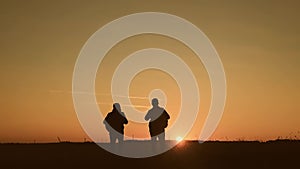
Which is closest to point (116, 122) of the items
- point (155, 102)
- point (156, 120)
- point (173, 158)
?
point (156, 120)

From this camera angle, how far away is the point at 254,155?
825 inches

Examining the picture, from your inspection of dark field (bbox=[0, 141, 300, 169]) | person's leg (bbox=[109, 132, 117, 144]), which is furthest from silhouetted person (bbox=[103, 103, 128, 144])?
dark field (bbox=[0, 141, 300, 169])

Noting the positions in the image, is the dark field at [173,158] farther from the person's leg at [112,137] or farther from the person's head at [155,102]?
the person's head at [155,102]

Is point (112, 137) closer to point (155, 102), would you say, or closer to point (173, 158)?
point (155, 102)

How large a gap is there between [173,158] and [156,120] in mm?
4445

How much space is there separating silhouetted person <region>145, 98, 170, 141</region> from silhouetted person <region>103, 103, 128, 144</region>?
1425 mm

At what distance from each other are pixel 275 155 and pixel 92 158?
23.0 ft

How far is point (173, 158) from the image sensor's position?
2077cm

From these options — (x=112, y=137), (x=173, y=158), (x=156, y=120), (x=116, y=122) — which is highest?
(x=116, y=122)

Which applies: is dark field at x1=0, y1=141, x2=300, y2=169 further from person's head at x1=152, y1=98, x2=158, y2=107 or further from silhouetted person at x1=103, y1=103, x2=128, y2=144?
person's head at x1=152, y1=98, x2=158, y2=107

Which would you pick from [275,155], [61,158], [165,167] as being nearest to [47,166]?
[61,158]

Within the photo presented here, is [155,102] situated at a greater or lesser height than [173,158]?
greater

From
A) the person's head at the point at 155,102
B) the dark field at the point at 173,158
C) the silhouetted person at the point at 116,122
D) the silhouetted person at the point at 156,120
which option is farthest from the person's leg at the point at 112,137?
the person's head at the point at 155,102

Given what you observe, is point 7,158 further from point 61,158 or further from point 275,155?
point 275,155
